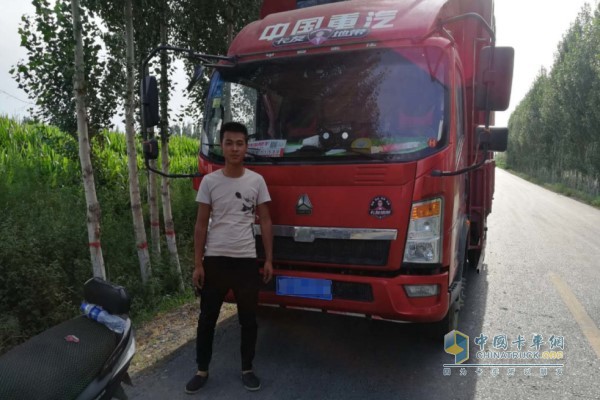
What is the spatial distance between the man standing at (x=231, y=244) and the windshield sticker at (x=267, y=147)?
317mm

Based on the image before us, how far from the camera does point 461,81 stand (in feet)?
11.0

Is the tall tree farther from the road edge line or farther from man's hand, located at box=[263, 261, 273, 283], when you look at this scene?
the road edge line

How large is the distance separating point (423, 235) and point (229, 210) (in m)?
1.24

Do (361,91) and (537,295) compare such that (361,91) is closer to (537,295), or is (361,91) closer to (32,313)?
(537,295)

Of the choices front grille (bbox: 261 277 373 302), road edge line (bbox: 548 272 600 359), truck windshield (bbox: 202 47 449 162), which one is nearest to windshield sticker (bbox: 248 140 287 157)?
truck windshield (bbox: 202 47 449 162)

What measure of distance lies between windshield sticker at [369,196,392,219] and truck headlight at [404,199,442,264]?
15 cm

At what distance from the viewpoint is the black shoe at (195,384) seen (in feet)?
9.21

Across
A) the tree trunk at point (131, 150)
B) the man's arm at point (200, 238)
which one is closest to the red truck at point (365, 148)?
the man's arm at point (200, 238)

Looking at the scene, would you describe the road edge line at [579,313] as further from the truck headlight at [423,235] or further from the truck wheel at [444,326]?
the truck headlight at [423,235]

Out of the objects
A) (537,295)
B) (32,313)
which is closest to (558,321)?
(537,295)

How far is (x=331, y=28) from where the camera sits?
10.3 ft

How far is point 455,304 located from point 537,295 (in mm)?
1888

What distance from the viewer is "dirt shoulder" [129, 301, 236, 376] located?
3.41 meters

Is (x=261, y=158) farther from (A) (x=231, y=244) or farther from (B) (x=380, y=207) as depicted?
(B) (x=380, y=207)
